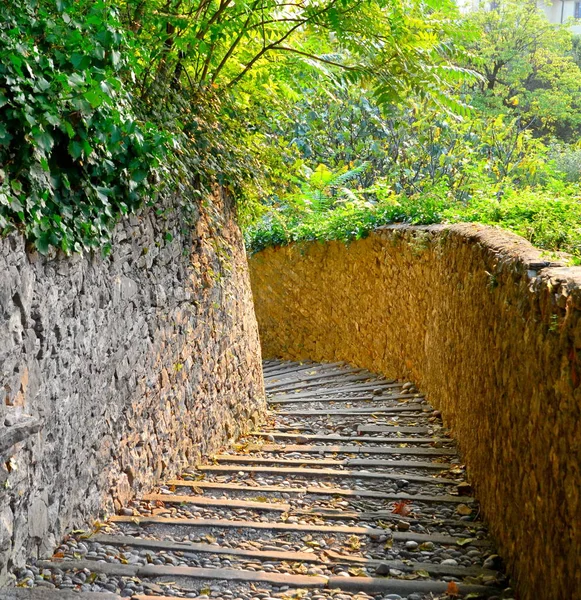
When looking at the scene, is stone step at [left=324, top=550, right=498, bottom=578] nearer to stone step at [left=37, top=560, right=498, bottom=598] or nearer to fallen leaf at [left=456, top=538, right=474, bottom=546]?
stone step at [left=37, top=560, right=498, bottom=598]

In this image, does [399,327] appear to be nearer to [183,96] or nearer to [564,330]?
[183,96]

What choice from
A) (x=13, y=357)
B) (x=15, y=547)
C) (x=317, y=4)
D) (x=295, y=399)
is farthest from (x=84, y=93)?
(x=295, y=399)

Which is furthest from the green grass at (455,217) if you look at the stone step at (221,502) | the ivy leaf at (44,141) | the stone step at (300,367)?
the ivy leaf at (44,141)

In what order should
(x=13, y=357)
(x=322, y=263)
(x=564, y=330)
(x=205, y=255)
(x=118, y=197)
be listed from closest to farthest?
(x=564, y=330) < (x=13, y=357) < (x=118, y=197) < (x=205, y=255) < (x=322, y=263)

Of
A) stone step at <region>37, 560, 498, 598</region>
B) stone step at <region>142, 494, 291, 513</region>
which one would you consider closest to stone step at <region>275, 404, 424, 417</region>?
stone step at <region>142, 494, 291, 513</region>

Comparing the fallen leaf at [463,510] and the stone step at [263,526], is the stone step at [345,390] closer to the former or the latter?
the fallen leaf at [463,510]

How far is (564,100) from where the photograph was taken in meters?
17.4

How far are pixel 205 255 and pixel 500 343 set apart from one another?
8.94 ft

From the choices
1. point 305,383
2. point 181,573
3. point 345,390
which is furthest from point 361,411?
point 181,573

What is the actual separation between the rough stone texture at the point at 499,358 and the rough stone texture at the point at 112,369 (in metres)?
1.90

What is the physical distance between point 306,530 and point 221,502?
0.67 m

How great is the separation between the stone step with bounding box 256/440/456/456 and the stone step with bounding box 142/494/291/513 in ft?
4.21

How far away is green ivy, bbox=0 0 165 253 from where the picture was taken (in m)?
2.95

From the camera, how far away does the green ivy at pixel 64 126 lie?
9.69ft
